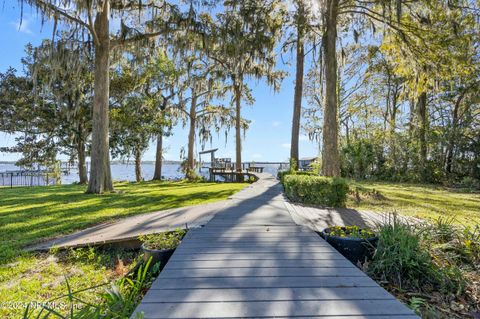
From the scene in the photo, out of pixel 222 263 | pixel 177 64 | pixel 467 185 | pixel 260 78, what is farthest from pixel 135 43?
pixel 467 185

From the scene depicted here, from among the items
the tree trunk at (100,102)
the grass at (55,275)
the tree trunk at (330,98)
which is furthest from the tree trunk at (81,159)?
the grass at (55,275)

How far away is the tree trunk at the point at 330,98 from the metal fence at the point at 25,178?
1452cm

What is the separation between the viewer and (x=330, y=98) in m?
7.98

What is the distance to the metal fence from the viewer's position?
47.0 feet

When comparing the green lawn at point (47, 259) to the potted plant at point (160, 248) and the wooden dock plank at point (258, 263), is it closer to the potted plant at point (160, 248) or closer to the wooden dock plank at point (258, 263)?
the potted plant at point (160, 248)

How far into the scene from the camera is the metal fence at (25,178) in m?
14.3

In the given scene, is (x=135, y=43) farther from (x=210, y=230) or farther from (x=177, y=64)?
(x=210, y=230)

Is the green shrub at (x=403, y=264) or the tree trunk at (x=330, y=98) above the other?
the tree trunk at (x=330, y=98)

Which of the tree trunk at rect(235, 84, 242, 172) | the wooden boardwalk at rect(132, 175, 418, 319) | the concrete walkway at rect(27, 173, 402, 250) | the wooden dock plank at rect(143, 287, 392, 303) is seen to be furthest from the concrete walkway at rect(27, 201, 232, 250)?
the tree trunk at rect(235, 84, 242, 172)

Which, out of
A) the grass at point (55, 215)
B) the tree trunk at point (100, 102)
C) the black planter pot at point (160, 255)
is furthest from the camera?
the tree trunk at point (100, 102)

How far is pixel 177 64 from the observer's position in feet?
47.9

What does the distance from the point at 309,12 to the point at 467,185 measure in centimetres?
941

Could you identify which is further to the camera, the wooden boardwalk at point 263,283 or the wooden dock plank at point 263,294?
the wooden dock plank at point 263,294

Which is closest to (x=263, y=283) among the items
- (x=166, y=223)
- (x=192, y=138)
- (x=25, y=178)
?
(x=166, y=223)
